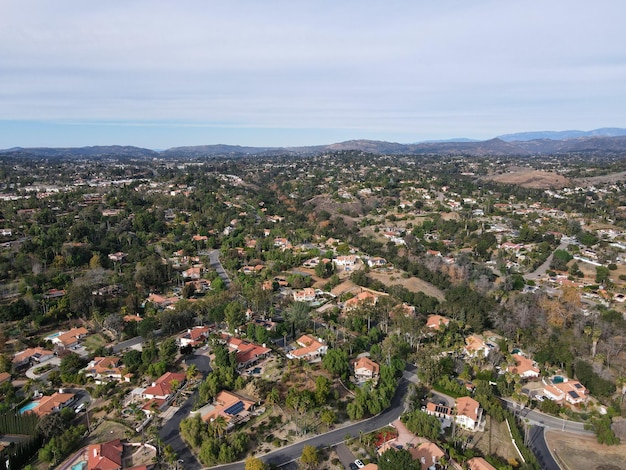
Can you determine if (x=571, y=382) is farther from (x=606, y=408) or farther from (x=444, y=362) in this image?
(x=444, y=362)

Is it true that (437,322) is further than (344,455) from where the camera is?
Yes

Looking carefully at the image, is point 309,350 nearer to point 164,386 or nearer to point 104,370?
point 164,386

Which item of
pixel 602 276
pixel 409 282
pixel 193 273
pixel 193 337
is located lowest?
pixel 409 282

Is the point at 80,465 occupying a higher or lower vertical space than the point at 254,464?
lower

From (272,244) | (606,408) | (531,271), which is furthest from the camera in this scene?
(272,244)

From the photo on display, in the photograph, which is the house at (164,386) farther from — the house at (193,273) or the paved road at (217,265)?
the house at (193,273)

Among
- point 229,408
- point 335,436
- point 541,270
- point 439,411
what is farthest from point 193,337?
point 541,270

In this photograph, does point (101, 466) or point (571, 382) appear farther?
point (571, 382)

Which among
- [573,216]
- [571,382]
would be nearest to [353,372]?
[571,382]
